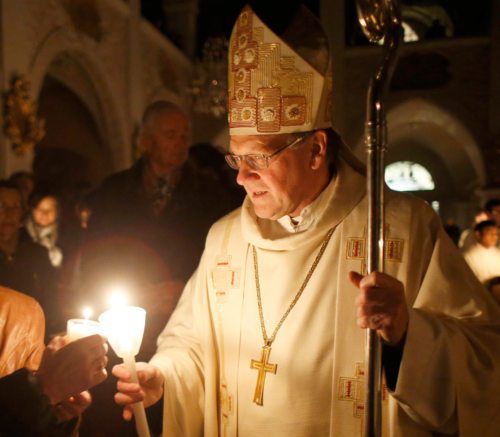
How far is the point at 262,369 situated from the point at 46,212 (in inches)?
140

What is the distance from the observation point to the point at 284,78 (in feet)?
6.23

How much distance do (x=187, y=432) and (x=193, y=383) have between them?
0.54 feet

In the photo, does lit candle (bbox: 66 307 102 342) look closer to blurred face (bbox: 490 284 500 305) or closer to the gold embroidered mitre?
the gold embroidered mitre

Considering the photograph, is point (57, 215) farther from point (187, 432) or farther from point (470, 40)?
point (470, 40)

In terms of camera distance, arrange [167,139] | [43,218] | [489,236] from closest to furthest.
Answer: [167,139], [43,218], [489,236]

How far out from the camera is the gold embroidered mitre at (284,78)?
6.17 ft

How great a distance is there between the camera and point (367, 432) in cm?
133

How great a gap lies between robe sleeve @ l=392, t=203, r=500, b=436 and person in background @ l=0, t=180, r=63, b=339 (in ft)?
6.41

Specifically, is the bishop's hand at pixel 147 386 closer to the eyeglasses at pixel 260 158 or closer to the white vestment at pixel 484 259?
the eyeglasses at pixel 260 158

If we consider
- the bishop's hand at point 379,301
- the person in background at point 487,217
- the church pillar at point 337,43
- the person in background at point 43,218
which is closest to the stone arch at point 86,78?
the person in background at point 43,218

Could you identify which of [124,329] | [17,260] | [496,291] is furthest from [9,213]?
[496,291]

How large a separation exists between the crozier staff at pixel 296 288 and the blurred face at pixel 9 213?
5.14ft

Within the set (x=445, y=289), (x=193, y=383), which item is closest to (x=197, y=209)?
(x=193, y=383)

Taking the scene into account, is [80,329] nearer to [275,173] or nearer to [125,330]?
[125,330]
